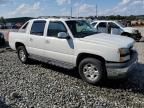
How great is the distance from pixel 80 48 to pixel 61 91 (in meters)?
1.36

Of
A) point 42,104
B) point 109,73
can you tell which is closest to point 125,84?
point 109,73

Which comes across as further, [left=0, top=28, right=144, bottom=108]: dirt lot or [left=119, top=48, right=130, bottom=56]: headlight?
[left=119, top=48, right=130, bottom=56]: headlight

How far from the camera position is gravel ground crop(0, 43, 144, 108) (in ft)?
18.1

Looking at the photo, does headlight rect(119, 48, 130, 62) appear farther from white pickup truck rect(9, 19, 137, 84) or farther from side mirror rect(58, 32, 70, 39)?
side mirror rect(58, 32, 70, 39)

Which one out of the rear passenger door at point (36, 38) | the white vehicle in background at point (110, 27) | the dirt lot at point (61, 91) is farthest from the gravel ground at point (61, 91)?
the white vehicle in background at point (110, 27)

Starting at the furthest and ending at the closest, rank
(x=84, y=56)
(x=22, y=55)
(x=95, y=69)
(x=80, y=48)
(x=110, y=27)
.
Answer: (x=110, y=27) → (x=22, y=55) → (x=84, y=56) → (x=80, y=48) → (x=95, y=69)

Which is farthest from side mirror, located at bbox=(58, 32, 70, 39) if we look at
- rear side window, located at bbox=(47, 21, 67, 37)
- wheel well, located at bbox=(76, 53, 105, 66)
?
wheel well, located at bbox=(76, 53, 105, 66)

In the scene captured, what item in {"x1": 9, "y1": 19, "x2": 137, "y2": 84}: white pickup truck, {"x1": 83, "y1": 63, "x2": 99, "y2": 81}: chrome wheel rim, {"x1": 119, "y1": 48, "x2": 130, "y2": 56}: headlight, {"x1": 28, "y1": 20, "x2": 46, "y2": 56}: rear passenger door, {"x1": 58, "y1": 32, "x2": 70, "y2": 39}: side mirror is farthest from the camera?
{"x1": 28, "y1": 20, "x2": 46, "y2": 56}: rear passenger door

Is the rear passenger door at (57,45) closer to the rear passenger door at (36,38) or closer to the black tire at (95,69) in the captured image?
the rear passenger door at (36,38)

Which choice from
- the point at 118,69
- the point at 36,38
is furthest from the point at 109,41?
the point at 36,38

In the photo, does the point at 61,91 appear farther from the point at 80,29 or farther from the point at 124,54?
the point at 80,29

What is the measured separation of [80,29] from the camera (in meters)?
7.71

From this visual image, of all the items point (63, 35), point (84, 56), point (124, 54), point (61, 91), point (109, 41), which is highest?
point (63, 35)

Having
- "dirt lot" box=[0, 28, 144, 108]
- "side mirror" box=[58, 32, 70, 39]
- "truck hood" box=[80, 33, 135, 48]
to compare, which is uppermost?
"side mirror" box=[58, 32, 70, 39]
